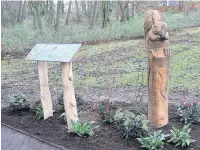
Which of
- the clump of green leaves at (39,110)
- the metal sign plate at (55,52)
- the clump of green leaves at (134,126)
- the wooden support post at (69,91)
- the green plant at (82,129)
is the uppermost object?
the metal sign plate at (55,52)

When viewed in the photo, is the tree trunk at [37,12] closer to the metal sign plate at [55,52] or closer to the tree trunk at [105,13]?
the tree trunk at [105,13]

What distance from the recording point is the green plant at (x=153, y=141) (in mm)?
3910

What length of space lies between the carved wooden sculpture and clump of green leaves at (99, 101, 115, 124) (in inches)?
24.9

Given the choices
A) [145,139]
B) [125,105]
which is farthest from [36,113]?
[145,139]

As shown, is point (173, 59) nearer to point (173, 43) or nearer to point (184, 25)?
point (173, 43)

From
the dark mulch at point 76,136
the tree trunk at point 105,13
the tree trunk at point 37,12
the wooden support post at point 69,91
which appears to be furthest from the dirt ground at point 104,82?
the tree trunk at point 105,13

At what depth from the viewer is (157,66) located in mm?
4445

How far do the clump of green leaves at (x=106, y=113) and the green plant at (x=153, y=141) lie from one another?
2.78 ft

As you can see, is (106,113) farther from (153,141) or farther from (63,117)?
(153,141)

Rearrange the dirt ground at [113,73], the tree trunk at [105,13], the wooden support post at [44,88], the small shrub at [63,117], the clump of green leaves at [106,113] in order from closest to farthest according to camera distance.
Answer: the clump of green leaves at [106,113], the small shrub at [63,117], the wooden support post at [44,88], the dirt ground at [113,73], the tree trunk at [105,13]

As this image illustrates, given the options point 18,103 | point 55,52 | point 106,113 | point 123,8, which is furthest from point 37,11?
point 106,113

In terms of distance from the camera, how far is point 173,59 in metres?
10.4

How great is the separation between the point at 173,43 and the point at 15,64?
624cm

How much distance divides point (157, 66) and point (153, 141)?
42.2 inches
